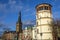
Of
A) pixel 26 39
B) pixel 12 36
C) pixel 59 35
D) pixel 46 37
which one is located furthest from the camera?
pixel 12 36

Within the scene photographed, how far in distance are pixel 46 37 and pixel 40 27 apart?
13.2 ft

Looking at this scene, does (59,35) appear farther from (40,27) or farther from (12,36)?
(12,36)

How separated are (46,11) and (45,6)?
1.94 m

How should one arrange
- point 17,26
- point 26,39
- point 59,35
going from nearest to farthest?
point 59,35
point 26,39
point 17,26

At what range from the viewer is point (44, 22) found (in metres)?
48.6

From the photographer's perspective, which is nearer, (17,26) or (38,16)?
(38,16)

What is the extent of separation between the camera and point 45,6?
49750 millimetres

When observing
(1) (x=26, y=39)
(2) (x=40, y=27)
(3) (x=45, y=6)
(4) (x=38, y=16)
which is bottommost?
(1) (x=26, y=39)

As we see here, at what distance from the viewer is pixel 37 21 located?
165 feet

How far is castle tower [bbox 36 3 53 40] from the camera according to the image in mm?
48312

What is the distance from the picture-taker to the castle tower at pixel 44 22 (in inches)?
1902

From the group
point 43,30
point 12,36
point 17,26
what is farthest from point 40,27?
point 17,26

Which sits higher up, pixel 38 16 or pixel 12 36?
pixel 38 16

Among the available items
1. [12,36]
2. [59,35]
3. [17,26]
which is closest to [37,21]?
[59,35]
